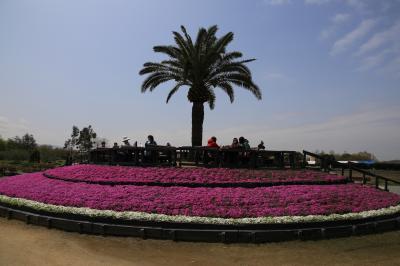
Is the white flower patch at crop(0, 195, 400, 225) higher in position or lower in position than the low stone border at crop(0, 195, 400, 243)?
higher

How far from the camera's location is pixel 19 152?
83.8m

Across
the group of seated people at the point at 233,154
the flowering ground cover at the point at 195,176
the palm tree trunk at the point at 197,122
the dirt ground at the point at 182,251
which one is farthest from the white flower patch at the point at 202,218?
the palm tree trunk at the point at 197,122

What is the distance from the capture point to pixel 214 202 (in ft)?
40.6

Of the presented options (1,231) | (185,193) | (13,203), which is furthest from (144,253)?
(13,203)

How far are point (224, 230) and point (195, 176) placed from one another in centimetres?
465

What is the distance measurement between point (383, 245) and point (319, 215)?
6.19ft

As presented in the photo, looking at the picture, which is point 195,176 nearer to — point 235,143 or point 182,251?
point 235,143

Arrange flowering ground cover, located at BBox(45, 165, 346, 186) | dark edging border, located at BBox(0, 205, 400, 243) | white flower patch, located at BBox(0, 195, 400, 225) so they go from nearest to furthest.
Result: dark edging border, located at BBox(0, 205, 400, 243) → white flower patch, located at BBox(0, 195, 400, 225) → flowering ground cover, located at BBox(45, 165, 346, 186)

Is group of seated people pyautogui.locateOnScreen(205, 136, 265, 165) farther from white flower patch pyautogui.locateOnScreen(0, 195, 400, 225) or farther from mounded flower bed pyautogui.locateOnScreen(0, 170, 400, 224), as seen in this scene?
white flower patch pyautogui.locateOnScreen(0, 195, 400, 225)

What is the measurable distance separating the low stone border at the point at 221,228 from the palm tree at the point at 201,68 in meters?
12.3

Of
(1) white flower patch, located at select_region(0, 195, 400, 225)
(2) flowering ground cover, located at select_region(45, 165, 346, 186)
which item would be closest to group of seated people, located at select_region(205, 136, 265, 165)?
(2) flowering ground cover, located at select_region(45, 165, 346, 186)

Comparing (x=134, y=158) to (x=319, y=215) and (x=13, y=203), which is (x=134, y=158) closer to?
(x=13, y=203)

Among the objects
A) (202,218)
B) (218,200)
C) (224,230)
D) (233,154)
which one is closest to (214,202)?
(218,200)

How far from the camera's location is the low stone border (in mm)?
10344
